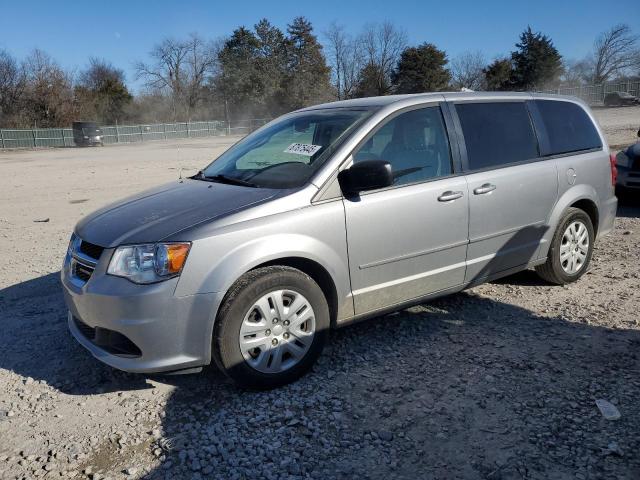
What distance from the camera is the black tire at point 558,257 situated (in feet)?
16.7

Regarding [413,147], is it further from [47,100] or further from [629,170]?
[47,100]

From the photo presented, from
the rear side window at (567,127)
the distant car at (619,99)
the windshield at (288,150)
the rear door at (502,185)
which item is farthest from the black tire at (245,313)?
the distant car at (619,99)

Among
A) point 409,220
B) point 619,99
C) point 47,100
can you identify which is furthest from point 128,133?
point 409,220

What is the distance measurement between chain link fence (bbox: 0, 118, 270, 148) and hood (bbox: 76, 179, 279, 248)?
31653 mm

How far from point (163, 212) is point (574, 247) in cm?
Result: 390

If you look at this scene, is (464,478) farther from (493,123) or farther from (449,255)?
(493,123)

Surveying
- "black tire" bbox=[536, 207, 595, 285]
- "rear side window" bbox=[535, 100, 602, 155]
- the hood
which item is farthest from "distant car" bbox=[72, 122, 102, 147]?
"black tire" bbox=[536, 207, 595, 285]

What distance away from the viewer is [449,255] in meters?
4.24

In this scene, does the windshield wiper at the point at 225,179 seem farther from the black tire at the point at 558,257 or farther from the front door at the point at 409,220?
the black tire at the point at 558,257

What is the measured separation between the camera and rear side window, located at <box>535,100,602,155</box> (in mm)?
5125

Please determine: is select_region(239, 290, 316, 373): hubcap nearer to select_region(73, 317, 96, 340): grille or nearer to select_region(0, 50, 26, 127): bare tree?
select_region(73, 317, 96, 340): grille

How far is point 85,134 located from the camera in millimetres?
41375

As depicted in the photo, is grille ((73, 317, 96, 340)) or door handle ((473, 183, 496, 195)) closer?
grille ((73, 317, 96, 340))

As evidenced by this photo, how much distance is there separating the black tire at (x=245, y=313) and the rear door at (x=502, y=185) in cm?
151
